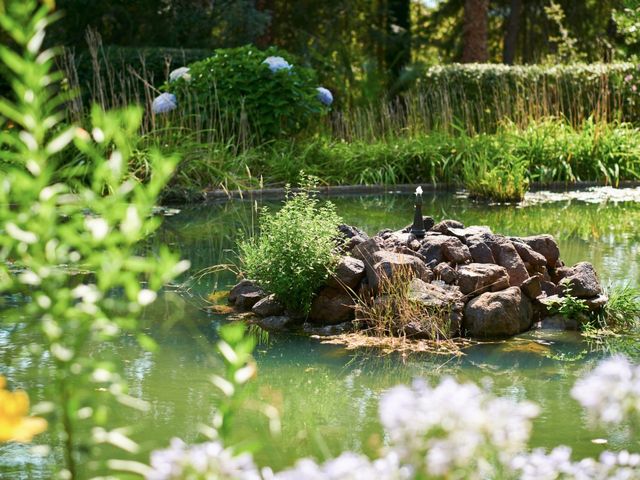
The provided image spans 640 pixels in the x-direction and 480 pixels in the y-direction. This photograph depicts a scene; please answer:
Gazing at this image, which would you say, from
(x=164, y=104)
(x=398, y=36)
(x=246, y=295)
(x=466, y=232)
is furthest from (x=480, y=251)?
(x=398, y=36)

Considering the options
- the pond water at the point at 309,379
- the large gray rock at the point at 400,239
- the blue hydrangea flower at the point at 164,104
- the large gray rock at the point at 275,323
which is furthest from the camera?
the blue hydrangea flower at the point at 164,104

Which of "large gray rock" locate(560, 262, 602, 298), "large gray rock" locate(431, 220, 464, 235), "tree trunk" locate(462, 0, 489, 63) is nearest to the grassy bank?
"large gray rock" locate(431, 220, 464, 235)

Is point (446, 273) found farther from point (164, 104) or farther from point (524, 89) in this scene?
point (524, 89)

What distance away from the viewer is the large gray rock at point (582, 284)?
622 centimetres

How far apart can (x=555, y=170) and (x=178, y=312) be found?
23.8ft

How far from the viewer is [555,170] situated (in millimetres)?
12797

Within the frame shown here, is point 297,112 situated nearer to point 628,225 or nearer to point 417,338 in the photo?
point 628,225

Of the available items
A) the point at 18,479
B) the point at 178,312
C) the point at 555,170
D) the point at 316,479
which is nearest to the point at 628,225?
the point at 555,170

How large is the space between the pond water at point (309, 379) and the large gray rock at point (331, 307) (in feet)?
1.09

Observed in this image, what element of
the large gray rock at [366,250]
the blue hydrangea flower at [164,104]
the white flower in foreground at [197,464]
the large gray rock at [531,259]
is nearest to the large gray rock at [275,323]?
the large gray rock at [366,250]

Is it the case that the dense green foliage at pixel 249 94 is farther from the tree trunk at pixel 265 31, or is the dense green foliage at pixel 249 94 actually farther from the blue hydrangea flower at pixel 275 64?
the tree trunk at pixel 265 31

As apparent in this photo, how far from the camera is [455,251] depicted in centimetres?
659

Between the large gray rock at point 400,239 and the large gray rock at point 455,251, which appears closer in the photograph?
the large gray rock at point 455,251

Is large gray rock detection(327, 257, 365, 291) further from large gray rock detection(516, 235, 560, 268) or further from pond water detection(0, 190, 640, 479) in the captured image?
large gray rock detection(516, 235, 560, 268)
